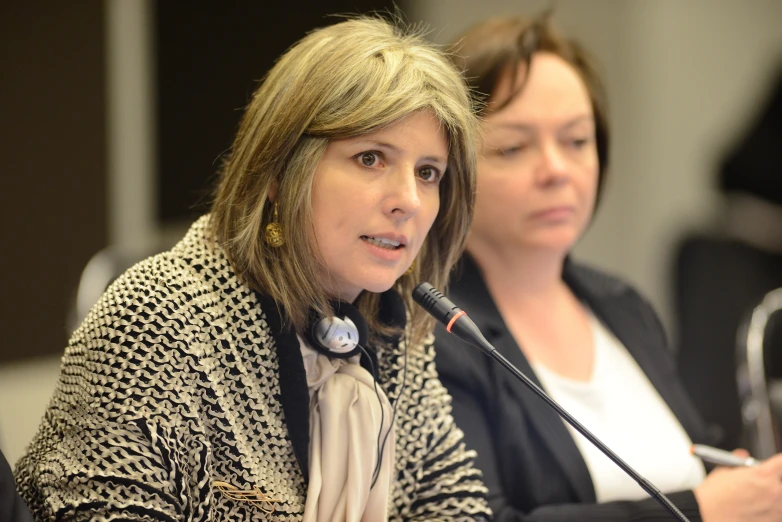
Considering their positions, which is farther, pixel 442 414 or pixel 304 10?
pixel 304 10

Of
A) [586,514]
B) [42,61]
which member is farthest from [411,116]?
[42,61]

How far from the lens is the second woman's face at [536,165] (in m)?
1.68

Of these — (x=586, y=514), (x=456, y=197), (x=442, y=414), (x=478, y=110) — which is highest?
(x=478, y=110)

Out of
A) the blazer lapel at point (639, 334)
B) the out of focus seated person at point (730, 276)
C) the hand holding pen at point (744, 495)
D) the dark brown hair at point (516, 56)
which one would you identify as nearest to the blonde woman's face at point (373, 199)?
the dark brown hair at point (516, 56)

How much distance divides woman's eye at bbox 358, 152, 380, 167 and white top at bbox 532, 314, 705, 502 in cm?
64

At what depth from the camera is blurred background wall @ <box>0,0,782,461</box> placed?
122 inches

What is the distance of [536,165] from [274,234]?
655mm

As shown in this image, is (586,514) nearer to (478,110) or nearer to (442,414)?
(442,414)

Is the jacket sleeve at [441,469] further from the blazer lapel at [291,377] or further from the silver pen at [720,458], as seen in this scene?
the silver pen at [720,458]

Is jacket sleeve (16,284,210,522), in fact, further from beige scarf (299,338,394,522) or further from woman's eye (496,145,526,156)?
woman's eye (496,145,526,156)

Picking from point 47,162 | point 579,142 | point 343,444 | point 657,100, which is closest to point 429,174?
point 343,444

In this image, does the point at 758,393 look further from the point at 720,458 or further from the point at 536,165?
the point at 536,165

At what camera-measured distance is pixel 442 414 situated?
1.41 meters

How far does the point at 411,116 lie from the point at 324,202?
0.48ft
